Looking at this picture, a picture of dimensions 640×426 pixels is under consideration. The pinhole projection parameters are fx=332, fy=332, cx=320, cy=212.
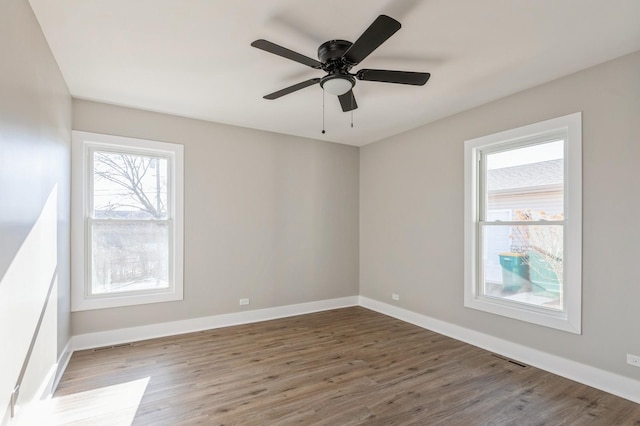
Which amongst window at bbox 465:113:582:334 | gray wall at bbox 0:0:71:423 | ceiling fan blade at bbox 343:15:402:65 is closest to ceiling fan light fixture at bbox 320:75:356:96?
ceiling fan blade at bbox 343:15:402:65

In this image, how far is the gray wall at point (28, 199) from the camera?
1.75 meters

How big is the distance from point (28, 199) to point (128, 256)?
1944 mm

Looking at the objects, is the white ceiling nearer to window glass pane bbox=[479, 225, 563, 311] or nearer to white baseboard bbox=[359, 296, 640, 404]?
window glass pane bbox=[479, 225, 563, 311]

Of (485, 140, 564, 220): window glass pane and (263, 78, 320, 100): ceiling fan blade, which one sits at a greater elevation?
(263, 78, 320, 100): ceiling fan blade

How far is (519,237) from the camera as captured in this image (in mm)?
3500

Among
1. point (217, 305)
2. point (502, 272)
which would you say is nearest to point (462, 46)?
point (502, 272)

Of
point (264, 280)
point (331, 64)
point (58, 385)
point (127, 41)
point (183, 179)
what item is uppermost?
point (127, 41)

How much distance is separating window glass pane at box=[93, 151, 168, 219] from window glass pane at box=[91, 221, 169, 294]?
146 mm

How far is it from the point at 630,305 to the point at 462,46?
2.46m

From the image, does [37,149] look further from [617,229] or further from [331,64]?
[617,229]

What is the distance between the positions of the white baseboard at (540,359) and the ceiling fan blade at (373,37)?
3172mm

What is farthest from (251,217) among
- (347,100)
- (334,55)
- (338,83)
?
(334,55)

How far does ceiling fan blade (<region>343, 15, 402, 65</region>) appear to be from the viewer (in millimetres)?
1817

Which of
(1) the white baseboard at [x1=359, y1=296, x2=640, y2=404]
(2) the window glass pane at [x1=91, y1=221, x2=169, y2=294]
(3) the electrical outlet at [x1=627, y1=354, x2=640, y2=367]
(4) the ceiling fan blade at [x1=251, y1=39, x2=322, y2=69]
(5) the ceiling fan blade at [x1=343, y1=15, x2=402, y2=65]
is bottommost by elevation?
(1) the white baseboard at [x1=359, y1=296, x2=640, y2=404]
